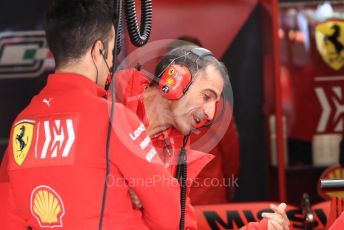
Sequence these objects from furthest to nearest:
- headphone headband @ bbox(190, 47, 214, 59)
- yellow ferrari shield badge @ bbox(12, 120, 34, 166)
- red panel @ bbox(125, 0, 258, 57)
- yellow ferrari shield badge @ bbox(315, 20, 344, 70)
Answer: yellow ferrari shield badge @ bbox(315, 20, 344, 70)
red panel @ bbox(125, 0, 258, 57)
headphone headband @ bbox(190, 47, 214, 59)
yellow ferrari shield badge @ bbox(12, 120, 34, 166)

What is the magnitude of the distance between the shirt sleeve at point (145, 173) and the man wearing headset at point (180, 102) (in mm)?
294

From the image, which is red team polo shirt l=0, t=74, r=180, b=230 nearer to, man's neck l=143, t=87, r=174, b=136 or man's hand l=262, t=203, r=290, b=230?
man's neck l=143, t=87, r=174, b=136

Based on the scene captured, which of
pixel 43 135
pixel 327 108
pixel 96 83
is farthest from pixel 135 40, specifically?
pixel 327 108

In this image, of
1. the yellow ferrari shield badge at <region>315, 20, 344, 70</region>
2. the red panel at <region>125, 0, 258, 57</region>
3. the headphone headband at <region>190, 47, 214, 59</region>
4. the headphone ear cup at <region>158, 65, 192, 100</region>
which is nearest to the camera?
the headphone ear cup at <region>158, 65, 192, 100</region>

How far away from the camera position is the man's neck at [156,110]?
2684 millimetres

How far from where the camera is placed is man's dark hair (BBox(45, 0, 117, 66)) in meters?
2.25

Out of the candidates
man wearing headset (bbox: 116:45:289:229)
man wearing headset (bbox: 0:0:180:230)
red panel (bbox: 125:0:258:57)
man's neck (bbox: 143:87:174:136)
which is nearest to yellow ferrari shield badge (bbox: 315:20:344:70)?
red panel (bbox: 125:0:258:57)

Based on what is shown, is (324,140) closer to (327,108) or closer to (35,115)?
(327,108)

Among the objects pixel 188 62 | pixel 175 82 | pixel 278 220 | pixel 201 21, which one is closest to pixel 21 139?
pixel 175 82

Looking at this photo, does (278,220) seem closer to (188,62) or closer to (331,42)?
(188,62)

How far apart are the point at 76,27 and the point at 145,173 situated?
50cm

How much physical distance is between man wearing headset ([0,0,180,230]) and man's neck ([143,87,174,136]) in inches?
15.0

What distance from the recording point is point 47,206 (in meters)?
2.23

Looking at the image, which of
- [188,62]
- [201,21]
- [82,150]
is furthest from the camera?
[201,21]
